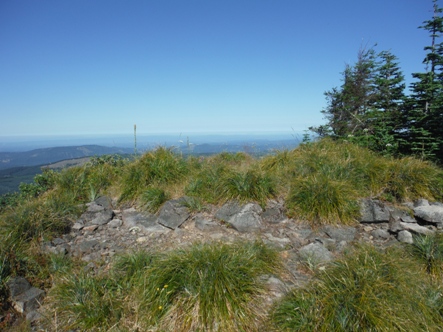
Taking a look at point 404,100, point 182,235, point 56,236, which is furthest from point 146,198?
point 404,100

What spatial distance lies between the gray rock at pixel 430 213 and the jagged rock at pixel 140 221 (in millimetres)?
5458

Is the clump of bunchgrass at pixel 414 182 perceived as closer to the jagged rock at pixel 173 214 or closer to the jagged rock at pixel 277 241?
the jagged rock at pixel 277 241

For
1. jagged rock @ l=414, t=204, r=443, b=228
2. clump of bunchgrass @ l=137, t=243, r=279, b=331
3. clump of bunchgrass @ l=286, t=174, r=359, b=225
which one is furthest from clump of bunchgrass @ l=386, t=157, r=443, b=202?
clump of bunchgrass @ l=137, t=243, r=279, b=331

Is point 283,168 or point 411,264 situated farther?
point 283,168

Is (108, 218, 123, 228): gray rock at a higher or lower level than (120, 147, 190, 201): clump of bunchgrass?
lower

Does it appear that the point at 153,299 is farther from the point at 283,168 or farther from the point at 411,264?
the point at 283,168

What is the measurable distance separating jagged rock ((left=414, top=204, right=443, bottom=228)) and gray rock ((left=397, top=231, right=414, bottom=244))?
2.40 ft

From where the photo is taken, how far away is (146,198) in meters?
6.21

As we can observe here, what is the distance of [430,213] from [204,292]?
503 cm

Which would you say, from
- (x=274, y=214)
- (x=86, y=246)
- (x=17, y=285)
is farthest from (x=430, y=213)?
(x=17, y=285)

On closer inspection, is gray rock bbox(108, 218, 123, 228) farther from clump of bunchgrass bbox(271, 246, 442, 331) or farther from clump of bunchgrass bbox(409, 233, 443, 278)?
clump of bunchgrass bbox(409, 233, 443, 278)

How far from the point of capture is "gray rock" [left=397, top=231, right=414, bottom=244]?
4.75 metres

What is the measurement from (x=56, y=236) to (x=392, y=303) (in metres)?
5.84

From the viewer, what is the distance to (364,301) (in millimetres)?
2867
